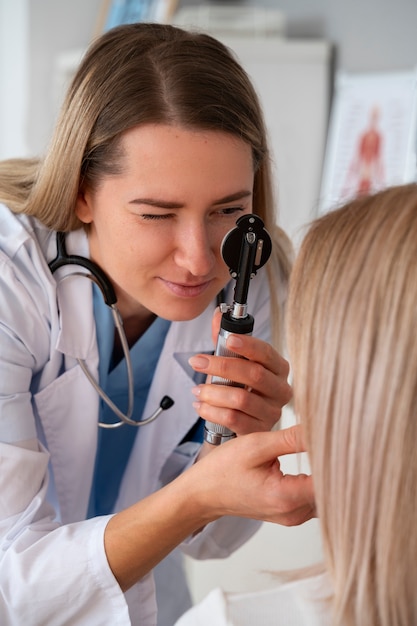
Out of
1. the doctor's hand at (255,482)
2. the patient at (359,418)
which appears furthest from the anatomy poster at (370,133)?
the patient at (359,418)

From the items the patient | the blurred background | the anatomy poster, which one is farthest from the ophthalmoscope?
the anatomy poster

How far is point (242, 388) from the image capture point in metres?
1.14

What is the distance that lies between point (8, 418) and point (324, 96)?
225cm

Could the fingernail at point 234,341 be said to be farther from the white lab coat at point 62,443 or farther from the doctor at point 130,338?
the white lab coat at point 62,443

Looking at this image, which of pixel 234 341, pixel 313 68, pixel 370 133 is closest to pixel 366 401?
pixel 234 341

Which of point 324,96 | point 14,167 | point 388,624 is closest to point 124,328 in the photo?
point 14,167

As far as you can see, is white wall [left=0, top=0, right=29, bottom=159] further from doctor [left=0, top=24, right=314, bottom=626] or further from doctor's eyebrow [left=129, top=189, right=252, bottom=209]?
doctor's eyebrow [left=129, top=189, right=252, bottom=209]

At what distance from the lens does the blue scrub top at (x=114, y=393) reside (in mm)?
1394

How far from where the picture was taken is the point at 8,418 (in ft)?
3.85

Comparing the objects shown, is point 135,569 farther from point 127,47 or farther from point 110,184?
point 127,47

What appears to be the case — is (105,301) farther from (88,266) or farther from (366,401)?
(366,401)

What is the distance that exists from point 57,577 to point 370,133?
2.23m

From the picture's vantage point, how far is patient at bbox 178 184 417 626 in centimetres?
76

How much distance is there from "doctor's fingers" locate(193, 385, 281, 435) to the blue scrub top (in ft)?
0.99
